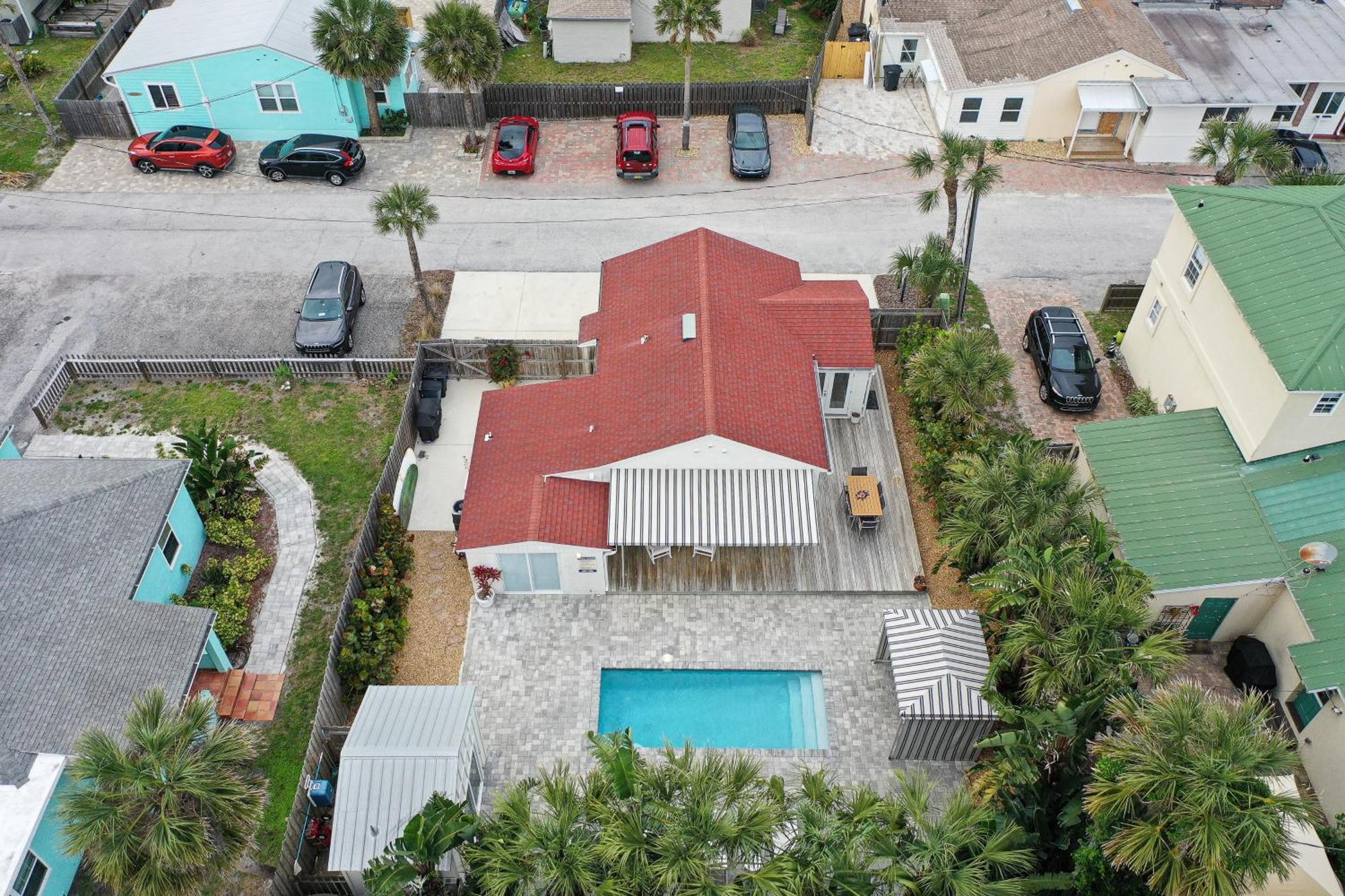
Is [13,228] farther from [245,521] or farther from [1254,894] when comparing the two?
[1254,894]


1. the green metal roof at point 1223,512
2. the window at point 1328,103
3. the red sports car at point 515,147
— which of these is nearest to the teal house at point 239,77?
the red sports car at point 515,147

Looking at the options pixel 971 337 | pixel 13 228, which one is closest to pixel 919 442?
pixel 971 337

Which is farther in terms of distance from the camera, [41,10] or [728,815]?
[41,10]

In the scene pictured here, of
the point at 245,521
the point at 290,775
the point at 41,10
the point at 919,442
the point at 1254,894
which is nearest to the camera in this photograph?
the point at 1254,894

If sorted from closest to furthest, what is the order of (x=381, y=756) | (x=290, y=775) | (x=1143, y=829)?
(x=1143, y=829), (x=381, y=756), (x=290, y=775)

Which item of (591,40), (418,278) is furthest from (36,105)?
(591,40)

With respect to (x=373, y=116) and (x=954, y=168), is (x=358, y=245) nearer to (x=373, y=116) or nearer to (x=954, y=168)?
(x=373, y=116)
